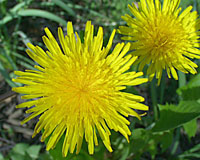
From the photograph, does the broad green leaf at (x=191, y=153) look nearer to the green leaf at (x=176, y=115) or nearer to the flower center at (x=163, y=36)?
the green leaf at (x=176, y=115)

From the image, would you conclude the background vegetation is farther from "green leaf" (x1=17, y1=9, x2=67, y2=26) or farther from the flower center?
the flower center

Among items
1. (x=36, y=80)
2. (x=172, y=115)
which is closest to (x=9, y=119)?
(x=36, y=80)

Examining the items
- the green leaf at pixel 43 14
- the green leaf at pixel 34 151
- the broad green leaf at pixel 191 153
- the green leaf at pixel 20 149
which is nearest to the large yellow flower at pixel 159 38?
the broad green leaf at pixel 191 153

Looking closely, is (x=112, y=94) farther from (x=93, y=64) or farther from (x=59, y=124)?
(x=59, y=124)

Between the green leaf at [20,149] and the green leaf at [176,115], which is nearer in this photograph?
the green leaf at [176,115]

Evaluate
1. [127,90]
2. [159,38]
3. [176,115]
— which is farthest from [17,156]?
[159,38]

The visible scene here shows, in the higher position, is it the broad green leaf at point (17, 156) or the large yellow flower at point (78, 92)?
the large yellow flower at point (78, 92)
